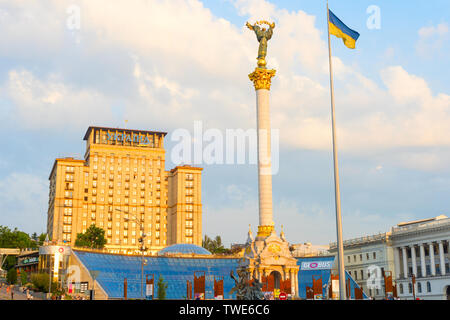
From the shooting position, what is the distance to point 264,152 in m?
85.6

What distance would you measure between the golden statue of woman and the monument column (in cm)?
212

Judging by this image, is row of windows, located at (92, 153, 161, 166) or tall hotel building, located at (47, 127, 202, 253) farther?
row of windows, located at (92, 153, 161, 166)

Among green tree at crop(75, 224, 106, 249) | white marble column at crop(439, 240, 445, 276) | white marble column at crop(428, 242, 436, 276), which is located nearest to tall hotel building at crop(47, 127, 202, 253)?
green tree at crop(75, 224, 106, 249)

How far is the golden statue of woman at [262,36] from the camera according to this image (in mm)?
90125

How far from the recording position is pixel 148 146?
614 feet

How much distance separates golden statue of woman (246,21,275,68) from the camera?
90125mm

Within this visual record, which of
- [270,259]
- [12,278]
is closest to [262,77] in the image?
[270,259]

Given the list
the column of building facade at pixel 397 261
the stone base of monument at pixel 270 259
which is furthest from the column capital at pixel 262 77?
the column of building facade at pixel 397 261

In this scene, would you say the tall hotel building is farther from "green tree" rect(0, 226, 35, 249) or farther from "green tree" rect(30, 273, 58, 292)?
"green tree" rect(30, 273, 58, 292)

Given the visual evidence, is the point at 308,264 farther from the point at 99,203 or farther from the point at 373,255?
the point at 99,203
